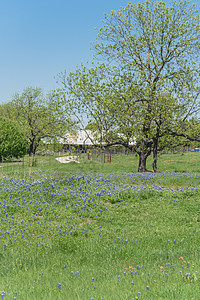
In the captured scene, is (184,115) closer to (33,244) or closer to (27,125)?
(33,244)

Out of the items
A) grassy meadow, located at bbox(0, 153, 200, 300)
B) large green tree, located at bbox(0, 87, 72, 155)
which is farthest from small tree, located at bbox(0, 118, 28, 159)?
grassy meadow, located at bbox(0, 153, 200, 300)

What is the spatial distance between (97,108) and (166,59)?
7.18m

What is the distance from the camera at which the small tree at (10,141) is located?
4100cm

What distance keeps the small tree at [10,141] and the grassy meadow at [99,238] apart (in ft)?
89.5

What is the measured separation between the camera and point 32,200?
11.8 metres

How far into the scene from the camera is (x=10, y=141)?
41656 millimetres

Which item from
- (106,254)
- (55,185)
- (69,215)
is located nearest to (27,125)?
(55,185)

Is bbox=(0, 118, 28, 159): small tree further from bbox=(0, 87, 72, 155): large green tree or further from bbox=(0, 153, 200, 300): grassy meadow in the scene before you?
bbox=(0, 153, 200, 300): grassy meadow

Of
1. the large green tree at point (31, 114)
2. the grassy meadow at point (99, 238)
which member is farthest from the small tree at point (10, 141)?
the grassy meadow at point (99, 238)

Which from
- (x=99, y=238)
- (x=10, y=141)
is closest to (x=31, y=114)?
(x=10, y=141)

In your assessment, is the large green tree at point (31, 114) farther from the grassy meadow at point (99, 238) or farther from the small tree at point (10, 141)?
the grassy meadow at point (99, 238)

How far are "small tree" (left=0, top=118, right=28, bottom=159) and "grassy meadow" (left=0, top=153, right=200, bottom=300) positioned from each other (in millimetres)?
27270

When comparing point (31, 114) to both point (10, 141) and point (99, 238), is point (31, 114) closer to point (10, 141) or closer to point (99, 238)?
point (10, 141)

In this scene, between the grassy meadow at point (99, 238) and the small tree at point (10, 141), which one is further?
the small tree at point (10, 141)
